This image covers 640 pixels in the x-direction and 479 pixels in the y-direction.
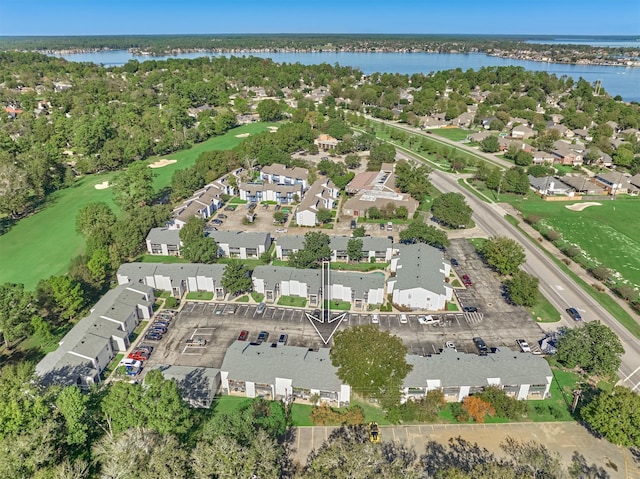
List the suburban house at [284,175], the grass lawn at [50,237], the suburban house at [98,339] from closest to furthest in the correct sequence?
the suburban house at [98,339], the grass lawn at [50,237], the suburban house at [284,175]

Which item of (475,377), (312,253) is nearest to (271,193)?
(312,253)

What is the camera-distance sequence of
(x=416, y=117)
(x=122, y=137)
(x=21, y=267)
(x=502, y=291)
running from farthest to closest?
(x=416, y=117), (x=122, y=137), (x=21, y=267), (x=502, y=291)


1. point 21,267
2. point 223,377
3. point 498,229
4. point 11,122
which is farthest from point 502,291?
point 11,122

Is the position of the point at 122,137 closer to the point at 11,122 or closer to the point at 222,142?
the point at 222,142

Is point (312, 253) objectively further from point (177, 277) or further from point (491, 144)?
point (491, 144)

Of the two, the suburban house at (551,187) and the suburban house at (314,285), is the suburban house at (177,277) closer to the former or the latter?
the suburban house at (314,285)

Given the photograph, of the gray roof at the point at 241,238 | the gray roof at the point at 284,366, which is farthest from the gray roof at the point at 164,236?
the gray roof at the point at 284,366
